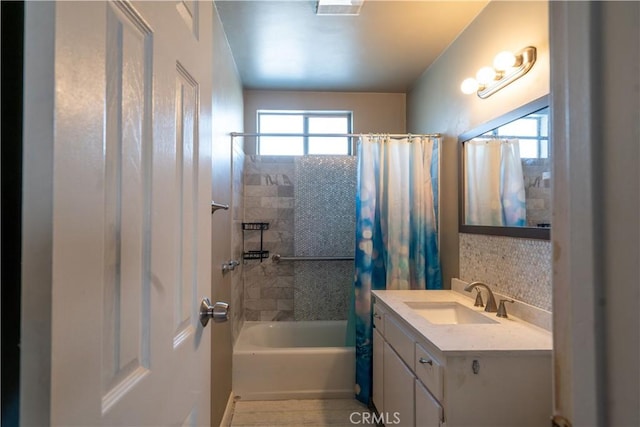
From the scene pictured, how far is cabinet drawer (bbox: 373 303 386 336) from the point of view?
1.98m

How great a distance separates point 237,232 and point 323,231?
0.80m

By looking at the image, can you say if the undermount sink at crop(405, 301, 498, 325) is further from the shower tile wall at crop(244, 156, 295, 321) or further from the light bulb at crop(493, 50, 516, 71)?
the shower tile wall at crop(244, 156, 295, 321)

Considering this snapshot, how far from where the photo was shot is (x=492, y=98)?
1.77 metres

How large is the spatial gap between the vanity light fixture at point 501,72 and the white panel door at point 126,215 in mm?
1431

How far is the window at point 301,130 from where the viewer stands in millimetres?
3184

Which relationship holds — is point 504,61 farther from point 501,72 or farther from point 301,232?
point 301,232

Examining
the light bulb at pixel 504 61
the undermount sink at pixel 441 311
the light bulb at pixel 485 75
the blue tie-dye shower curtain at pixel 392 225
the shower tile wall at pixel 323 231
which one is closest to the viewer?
the light bulb at pixel 504 61

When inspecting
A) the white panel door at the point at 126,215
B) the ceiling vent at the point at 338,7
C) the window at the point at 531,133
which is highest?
the ceiling vent at the point at 338,7

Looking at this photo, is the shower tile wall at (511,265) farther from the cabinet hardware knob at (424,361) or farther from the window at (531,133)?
the cabinet hardware knob at (424,361)

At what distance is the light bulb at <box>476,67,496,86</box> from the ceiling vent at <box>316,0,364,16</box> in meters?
0.76

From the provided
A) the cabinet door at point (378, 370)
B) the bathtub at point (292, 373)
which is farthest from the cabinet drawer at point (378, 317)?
the bathtub at point (292, 373)

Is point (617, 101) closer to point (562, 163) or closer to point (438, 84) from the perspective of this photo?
point (562, 163)

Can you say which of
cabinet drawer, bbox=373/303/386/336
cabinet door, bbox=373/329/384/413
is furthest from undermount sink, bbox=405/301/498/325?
cabinet door, bbox=373/329/384/413

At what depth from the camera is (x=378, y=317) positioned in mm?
2066
